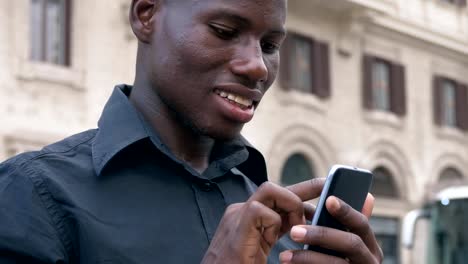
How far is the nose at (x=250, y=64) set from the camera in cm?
195

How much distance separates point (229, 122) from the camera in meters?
1.98

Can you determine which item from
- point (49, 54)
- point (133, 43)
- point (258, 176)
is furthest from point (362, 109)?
point (258, 176)

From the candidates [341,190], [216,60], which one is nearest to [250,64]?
[216,60]

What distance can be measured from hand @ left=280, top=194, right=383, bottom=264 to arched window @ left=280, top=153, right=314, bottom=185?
1690 cm

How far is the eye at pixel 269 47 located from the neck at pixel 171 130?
229 mm

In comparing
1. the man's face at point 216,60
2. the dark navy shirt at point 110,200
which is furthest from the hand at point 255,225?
the man's face at point 216,60

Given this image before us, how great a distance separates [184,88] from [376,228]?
1858cm

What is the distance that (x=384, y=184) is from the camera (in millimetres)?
21328

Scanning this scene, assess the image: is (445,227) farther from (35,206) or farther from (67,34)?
(35,206)

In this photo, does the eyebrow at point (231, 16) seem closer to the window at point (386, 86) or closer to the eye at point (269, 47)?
the eye at point (269, 47)

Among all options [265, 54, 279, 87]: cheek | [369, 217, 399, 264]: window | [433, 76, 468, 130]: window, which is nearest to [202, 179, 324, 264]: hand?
[265, 54, 279, 87]: cheek

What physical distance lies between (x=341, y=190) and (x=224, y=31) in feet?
1.40

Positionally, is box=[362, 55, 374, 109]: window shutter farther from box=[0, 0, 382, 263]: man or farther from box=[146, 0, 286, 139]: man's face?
box=[146, 0, 286, 139]: man's face

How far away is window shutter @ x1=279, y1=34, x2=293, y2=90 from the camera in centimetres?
1809
